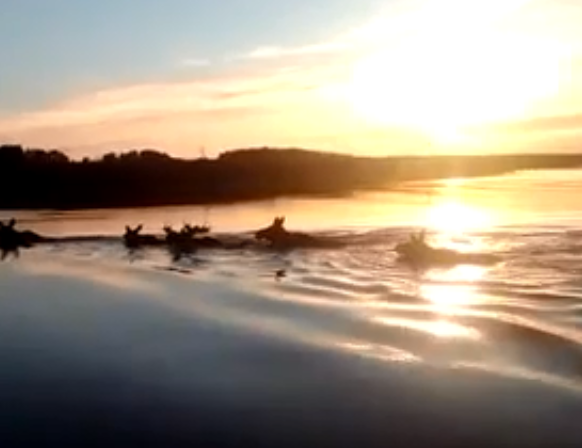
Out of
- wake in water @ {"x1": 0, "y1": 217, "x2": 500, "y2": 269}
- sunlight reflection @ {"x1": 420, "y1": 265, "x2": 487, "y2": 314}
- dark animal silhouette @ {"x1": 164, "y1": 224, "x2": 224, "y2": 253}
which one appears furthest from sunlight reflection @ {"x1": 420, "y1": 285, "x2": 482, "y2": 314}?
dark animal silhouette @ {"x1": 164, "y1": 224, "x2": 224, "y2": 253}

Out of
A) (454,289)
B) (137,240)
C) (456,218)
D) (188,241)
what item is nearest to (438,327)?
(454,289)

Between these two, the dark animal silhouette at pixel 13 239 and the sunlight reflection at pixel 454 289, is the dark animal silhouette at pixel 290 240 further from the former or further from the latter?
the dark animal silhouette at pixel 13 239

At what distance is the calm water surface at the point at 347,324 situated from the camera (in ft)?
36.3

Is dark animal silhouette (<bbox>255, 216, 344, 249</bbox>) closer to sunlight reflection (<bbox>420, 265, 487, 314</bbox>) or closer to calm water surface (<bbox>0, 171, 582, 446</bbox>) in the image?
calm water surface (<bbox>0, 171, 582, 446</bbox>)

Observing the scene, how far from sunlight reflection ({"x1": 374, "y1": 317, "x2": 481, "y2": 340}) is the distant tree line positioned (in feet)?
134

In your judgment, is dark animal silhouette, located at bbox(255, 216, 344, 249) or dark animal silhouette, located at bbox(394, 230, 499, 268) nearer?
dark animal silhouette, located at bbox(394, 230, 499, 268)

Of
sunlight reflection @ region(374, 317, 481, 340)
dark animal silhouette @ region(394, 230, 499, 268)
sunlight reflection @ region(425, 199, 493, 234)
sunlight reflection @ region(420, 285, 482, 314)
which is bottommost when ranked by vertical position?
sunlight reflection @ region(374, 317, 481, 340)

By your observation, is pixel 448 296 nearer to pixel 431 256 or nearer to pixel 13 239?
pixel 431 256

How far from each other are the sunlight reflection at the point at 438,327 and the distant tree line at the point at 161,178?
134 feet

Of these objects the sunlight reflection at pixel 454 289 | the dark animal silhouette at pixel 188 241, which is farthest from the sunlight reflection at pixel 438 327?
the dark animal silhouette at pixel 188 241

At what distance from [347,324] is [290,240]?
1373 centimetres

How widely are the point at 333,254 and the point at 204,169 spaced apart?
54.2 metres

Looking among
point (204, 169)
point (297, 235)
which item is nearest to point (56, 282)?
point (297, 235)

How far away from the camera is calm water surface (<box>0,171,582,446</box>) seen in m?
11.1
